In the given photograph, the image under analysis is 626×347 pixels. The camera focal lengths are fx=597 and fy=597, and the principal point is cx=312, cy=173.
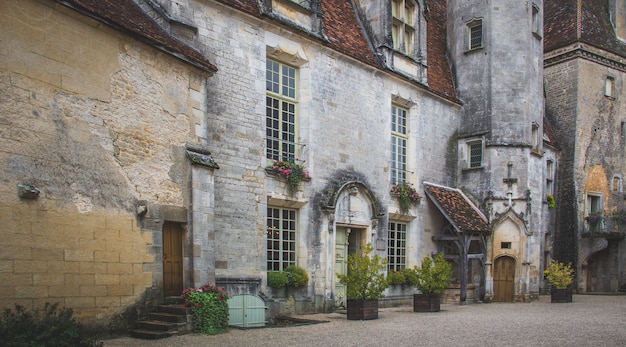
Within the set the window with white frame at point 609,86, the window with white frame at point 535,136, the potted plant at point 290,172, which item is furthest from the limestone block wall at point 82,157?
the window with white frame at point 609,86

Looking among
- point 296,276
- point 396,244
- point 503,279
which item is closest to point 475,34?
point 396,244

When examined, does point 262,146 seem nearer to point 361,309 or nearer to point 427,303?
point 361,309

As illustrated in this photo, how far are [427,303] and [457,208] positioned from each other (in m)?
4.27

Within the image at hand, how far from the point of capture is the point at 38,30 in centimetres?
735

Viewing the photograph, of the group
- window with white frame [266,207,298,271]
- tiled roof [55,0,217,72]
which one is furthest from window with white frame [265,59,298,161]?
tiled roof [55,0,217,72]

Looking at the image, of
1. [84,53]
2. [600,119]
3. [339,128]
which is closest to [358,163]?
[339,128]

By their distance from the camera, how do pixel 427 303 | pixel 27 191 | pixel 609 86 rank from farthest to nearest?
pixel 609 86 → pixel 427 303 → pixel 27 191

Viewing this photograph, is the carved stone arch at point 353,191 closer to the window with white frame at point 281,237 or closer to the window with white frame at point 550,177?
the window with white frame at point 281,237

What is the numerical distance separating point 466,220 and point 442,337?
8.06m

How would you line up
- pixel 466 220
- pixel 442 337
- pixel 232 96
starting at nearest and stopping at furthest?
pixel 442 337
pixel 232 96
pixel 466 220

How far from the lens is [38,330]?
6156mm

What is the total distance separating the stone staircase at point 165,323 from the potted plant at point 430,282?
622 cm

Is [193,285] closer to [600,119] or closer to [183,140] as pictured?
[183,140]

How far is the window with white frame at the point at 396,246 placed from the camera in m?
16.0
